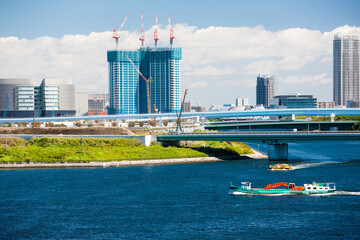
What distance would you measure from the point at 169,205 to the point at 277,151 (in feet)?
170

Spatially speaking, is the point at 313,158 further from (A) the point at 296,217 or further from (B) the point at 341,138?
(A) the point at 296,217

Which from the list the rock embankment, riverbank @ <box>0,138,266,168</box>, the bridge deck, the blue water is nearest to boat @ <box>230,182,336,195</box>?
the blue water

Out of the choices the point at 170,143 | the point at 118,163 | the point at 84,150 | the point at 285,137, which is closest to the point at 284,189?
the point at 285,137

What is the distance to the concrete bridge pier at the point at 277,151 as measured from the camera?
110 meters

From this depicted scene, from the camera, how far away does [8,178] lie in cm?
8444

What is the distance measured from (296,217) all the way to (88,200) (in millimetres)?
25513

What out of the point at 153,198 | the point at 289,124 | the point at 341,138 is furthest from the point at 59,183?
the point at 289,124

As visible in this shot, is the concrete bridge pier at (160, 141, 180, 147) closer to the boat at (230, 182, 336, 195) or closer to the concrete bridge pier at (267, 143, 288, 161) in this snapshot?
the concrete bridge pier at (267, 143, 288, 161)

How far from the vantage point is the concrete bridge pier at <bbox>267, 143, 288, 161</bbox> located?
362ft

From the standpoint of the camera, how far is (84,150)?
109938 mm

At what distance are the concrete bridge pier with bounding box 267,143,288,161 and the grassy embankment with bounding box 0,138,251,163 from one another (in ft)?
33.7

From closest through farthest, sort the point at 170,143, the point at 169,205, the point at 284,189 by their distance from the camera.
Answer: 1. the point at 169,205
2. the point at 284,189
3. the point at 170,143

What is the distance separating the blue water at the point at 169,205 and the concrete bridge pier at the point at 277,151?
14409mm

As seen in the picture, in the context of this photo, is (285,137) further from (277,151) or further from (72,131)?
(72,131)
